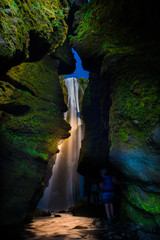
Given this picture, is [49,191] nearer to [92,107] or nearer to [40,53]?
[92,107]

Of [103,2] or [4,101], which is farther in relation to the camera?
[103,2]

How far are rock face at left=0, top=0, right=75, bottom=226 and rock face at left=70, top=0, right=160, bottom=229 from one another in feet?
7.00

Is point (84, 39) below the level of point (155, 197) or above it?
above

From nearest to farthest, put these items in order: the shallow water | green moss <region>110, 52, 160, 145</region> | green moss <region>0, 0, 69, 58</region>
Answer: the shallow water → green moss <region>110, 52, 160, 145</region> → green moss <region>0, 0, 69, 58</region>

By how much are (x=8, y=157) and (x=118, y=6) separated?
736cm

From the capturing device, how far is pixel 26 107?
5.87m

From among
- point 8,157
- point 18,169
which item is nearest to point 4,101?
point 8,157

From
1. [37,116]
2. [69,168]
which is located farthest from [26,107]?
[69,168]

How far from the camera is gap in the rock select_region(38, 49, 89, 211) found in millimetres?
25438

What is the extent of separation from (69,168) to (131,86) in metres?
26.2

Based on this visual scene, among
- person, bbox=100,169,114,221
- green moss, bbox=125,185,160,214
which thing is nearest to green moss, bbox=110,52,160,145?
green moss, bbox=125,185,160,214

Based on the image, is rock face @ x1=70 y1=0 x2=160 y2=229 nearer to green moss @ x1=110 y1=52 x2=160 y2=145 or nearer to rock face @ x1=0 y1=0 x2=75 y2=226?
green moss @ x1=110 y1=52 x2=160 y2=145

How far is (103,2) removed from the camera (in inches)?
249

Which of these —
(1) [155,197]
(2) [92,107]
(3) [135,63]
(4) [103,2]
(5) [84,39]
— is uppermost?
(4) [103,2]
